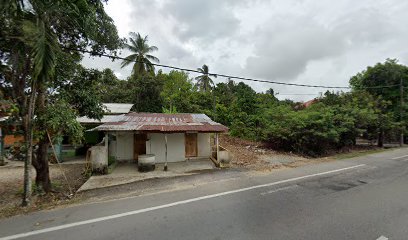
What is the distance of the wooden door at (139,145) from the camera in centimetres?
1420

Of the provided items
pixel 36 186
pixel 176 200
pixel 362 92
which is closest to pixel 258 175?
pixel 176 200

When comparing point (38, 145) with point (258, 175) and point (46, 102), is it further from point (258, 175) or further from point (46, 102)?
point (258, 175)

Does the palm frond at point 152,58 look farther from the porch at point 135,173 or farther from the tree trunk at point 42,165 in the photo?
the tree trunk at point 42,165

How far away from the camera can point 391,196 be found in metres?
6.41

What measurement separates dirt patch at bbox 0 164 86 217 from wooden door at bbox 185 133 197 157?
6.32m

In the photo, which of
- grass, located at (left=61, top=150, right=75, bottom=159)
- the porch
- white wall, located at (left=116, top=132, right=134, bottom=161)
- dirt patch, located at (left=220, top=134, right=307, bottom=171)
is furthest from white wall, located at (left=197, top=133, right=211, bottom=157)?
grass, located at (left=61, top=150, right=75, bottom=159)

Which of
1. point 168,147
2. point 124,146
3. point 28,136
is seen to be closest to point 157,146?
point 168,147

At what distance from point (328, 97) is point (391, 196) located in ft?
57.6

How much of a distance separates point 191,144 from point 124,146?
433 centimetres

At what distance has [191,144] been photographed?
1489cm

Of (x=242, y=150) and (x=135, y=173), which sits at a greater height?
(x=242, y=150)

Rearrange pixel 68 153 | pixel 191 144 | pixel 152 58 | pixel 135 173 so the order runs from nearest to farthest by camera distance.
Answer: pixel 135 173
pixel 191 144
pixel 68 153
pixel 152 58

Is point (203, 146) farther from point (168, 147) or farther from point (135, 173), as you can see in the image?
point (135, 173)

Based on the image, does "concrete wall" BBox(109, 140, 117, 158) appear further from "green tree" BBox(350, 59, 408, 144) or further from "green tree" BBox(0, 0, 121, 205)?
"green tree" BBox(350, 59, 408, 144)
